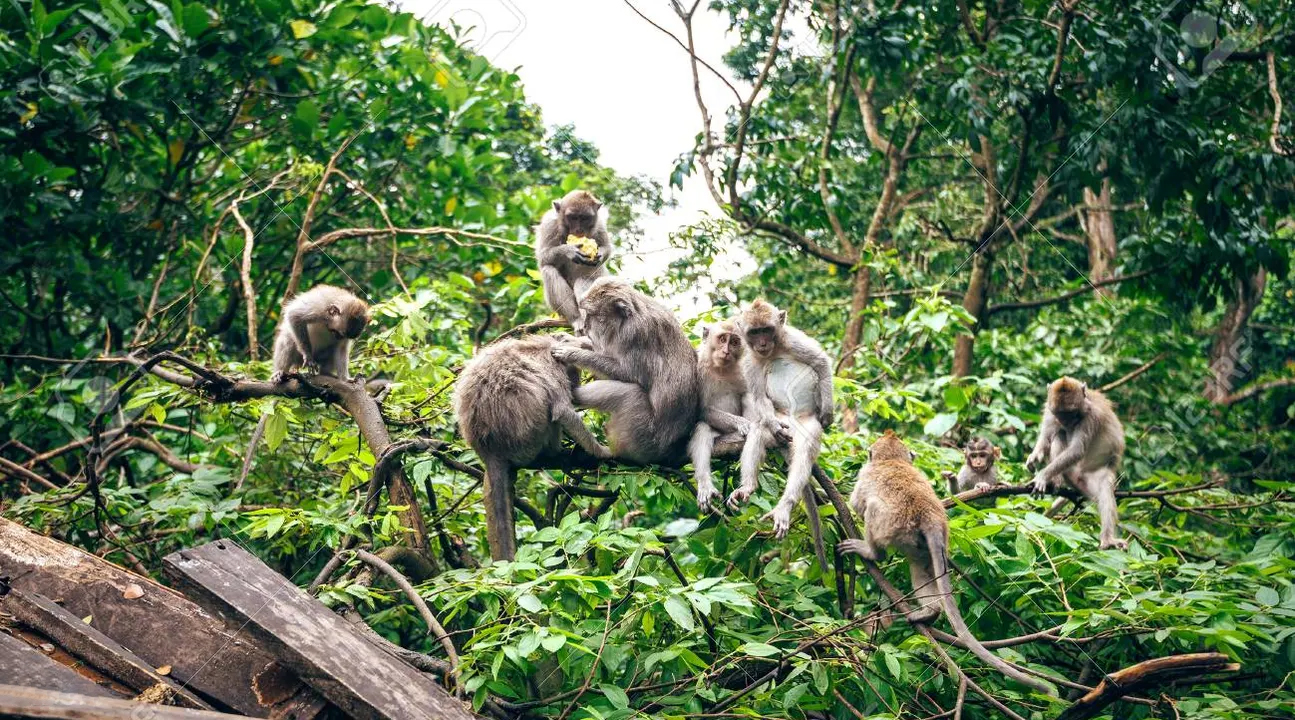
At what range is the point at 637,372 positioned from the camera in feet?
18.0

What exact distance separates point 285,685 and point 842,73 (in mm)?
8162

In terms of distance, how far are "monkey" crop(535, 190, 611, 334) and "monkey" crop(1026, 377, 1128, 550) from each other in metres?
3.21

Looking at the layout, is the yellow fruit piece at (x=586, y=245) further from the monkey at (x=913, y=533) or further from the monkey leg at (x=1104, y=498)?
the monkey leg at (x=1104, y=498)

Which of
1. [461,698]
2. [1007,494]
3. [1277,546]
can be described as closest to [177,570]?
[461,698]

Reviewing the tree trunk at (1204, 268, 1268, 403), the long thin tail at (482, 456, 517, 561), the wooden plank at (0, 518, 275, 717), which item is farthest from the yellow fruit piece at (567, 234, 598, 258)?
the tree trunk at (1204, 268, 1268, 403)

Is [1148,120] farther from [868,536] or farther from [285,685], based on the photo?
[285,685]

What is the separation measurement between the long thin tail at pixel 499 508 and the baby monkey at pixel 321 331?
1383mm

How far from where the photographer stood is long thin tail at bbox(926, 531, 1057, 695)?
12.9 feet

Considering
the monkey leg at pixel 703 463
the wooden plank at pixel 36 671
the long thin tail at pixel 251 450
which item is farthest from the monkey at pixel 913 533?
the long thin tail at pixel 251 450

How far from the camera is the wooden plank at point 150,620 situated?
3180 millimetres

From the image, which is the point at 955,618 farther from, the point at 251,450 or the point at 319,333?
the point at 319,333

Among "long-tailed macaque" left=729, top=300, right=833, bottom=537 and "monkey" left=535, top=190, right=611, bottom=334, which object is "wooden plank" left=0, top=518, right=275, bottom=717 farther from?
"monkey" left=535, top=190, right=611, bottom=334

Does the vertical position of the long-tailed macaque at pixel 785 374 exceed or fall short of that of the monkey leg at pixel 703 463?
it exceeds it

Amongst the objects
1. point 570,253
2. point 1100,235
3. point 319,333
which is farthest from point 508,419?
point 1100,235
